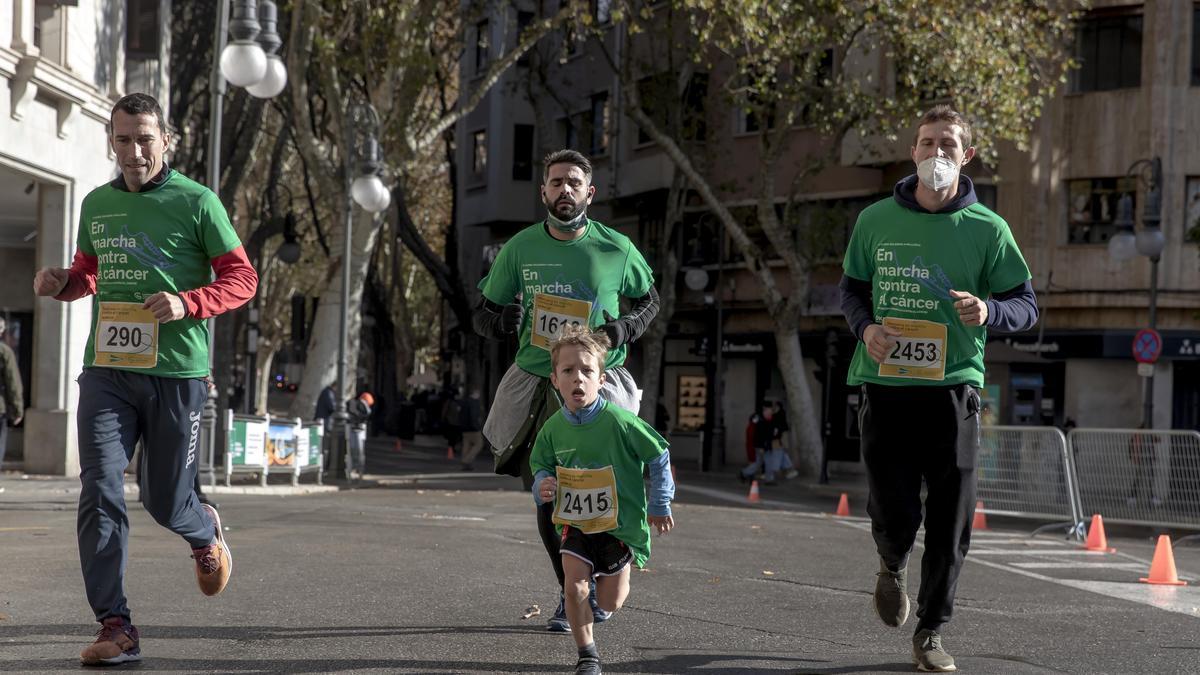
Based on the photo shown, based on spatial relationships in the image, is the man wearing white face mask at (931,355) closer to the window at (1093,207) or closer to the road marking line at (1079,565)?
the road marking line at (1079,565)

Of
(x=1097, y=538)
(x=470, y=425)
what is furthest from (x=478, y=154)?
(x=1097, y=538)

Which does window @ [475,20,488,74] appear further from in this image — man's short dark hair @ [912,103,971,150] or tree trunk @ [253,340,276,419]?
man's short dark hair @ [912,103,971,150]

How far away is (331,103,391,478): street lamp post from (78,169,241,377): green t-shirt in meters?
19.1

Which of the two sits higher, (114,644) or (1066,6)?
(1066,6)

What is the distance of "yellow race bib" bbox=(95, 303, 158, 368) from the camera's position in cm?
632

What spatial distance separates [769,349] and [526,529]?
26.9m

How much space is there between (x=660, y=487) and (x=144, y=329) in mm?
1974

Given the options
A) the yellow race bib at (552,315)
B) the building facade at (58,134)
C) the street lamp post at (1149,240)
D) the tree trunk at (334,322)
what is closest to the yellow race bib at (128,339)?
the yellow race bib at (552,315)

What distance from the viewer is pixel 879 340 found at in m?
6.57

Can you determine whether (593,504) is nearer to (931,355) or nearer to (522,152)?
(931,355)

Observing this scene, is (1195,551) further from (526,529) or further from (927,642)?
(927,642)

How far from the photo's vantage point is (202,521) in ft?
21.5

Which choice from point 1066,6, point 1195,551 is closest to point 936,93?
point 1066,6

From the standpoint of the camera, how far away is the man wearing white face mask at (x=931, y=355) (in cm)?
661
